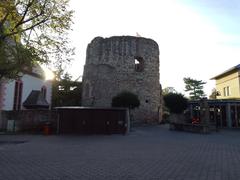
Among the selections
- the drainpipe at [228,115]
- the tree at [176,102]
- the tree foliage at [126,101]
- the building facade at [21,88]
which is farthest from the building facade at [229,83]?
the building facade at [21,88]

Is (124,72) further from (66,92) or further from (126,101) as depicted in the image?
(66,92)

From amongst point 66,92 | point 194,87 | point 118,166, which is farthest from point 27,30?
point 194,87

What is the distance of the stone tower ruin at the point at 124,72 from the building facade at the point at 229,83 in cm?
970

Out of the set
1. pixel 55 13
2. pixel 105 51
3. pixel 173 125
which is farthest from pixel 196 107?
pixel 55 13

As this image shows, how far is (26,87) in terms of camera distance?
30.6 m

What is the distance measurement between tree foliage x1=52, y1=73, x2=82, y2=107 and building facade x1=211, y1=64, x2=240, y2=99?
67.2 ft

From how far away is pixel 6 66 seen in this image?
1565 cm

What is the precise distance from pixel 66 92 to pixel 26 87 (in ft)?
48.1

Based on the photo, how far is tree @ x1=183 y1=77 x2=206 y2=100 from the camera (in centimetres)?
5969

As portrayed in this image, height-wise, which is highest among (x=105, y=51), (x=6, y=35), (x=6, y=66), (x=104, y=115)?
(x=105, y=51)

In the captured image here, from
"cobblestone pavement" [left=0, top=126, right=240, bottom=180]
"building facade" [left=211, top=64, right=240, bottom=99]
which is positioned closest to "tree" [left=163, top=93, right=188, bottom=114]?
"building facade" [left=211, top=64, right=240, bottom=99]

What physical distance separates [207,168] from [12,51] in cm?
1202

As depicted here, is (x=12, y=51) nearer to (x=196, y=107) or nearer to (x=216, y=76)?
(x=196, y=107)

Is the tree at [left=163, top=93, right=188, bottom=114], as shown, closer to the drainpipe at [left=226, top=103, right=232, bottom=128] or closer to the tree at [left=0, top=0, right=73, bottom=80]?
the drainpipe at [left=226, top=103, right=232, bottom=128]
